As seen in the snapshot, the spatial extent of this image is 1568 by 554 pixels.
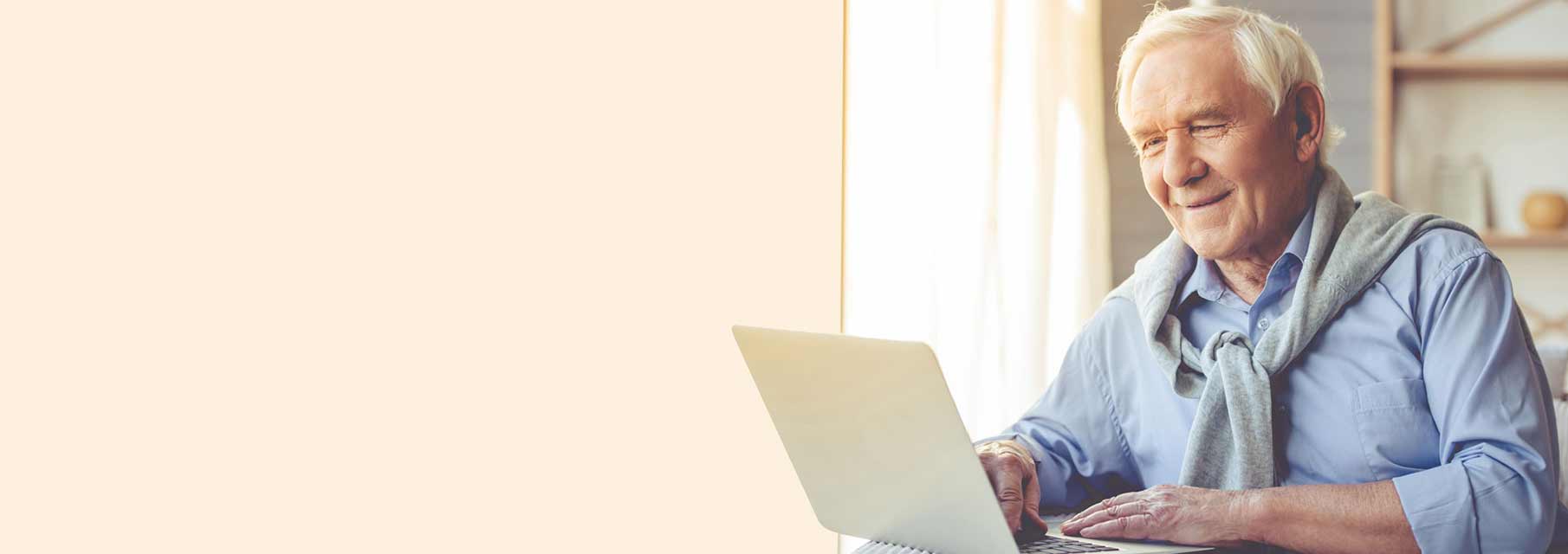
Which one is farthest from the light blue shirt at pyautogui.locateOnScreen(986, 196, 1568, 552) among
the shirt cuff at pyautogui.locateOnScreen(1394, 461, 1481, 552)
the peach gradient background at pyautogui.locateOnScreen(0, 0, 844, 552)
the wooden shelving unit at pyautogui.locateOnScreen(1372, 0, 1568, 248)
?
the wooden shelving unit at pyautogui.locateOnScreen(1372, 0, 1568, 248)

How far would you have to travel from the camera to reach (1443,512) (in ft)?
4.16

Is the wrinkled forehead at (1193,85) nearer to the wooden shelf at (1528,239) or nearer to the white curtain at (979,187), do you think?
the white curtain at (979,187)

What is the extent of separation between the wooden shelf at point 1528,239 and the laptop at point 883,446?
7.96ft

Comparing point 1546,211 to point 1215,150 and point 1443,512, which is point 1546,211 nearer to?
point 1215,150

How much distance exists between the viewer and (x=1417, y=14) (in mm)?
3551

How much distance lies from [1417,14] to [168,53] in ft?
9.69

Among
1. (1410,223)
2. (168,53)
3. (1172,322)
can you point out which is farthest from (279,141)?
(1410,223)

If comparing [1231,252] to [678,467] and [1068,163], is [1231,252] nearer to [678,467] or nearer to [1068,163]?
[1068,163]

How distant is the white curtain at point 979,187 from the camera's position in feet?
9.71

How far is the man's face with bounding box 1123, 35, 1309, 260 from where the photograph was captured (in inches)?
57.7

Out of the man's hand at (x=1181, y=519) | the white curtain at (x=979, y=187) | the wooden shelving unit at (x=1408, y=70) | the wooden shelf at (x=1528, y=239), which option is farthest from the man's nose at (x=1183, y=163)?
the wooden shelf at (x=1528, y=239)

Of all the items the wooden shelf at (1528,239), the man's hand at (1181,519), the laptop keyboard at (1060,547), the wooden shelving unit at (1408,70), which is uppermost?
the wooden shelving unit at (1408,70)

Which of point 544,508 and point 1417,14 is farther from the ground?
point 1417,14

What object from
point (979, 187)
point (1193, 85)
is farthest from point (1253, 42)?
point (979, 187)
